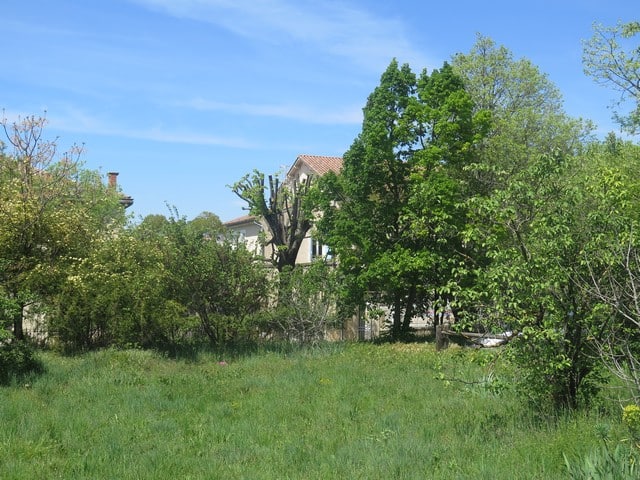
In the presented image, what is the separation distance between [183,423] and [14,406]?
323cm

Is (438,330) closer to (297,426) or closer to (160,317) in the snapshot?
(160,317)

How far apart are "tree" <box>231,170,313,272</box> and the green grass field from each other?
14602 mm

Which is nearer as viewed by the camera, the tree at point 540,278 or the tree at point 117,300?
the tree at point 540,278

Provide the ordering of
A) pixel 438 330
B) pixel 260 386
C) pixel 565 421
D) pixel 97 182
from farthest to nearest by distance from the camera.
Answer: pixel 97 182 → pixel 438 330 → pixel 260 386 → pixel 565 421

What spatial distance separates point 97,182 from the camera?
46.3 metres

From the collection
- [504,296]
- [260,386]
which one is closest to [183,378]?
[260,386]

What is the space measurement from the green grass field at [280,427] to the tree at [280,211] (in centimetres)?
1460

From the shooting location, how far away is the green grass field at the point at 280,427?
845 cm

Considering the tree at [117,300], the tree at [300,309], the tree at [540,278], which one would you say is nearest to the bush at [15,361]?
the tree at [117,300]

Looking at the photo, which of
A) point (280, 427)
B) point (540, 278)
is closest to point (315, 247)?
point (280, 427)

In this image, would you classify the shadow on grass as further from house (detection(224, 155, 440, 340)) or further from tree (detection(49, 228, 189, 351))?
house (detection(224, 155, 440, 340))

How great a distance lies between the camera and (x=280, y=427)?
11391 mm

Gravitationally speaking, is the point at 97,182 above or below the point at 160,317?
above

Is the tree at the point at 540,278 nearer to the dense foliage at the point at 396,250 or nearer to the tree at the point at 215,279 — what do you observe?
the dense foliage at the point at 396,250
